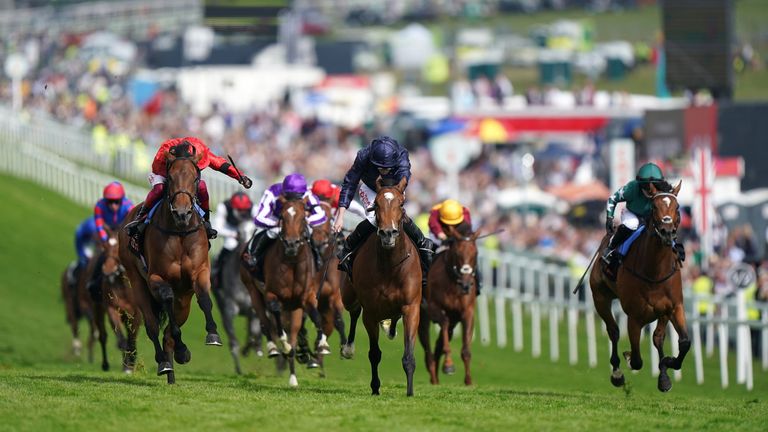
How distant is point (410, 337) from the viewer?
13375 mm

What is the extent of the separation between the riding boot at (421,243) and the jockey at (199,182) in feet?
4.64

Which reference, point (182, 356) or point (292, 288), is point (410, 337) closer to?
point (182, 356)

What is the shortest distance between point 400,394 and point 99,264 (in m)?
6.18

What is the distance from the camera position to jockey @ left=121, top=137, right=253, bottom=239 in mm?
13906

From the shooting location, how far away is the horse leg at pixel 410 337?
13211 millimetres

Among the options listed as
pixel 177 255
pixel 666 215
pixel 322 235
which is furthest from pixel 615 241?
pixel 177 255

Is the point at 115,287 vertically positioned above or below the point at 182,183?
below

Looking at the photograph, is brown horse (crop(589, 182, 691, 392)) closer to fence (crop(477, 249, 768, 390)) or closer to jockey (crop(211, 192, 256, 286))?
fence (crop(477, 249, 768, 390))

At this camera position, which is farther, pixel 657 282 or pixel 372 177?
pixel 657 282

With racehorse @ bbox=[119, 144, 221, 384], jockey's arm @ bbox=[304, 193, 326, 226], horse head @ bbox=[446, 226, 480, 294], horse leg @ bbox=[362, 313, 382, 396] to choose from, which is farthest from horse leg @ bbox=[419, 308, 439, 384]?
racehorse @ bbox=[119, 144, 221, 384]

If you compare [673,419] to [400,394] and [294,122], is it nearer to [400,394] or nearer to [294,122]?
[400,394]

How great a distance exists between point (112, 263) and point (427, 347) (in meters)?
3.66

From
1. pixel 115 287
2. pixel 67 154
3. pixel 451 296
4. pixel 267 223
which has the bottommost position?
pixel 451 296

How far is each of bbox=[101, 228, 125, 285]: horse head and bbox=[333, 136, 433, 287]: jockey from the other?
462 cm
